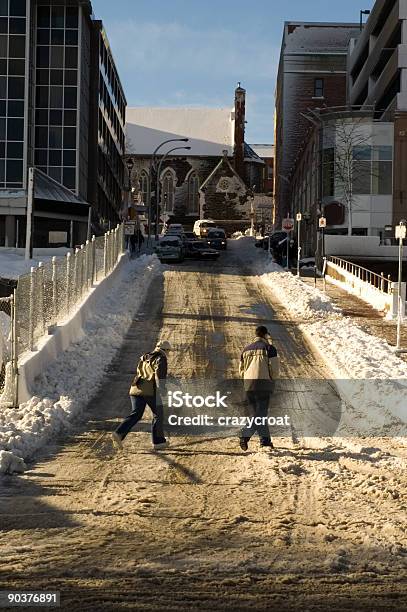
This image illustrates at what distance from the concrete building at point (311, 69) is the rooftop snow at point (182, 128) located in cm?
2124

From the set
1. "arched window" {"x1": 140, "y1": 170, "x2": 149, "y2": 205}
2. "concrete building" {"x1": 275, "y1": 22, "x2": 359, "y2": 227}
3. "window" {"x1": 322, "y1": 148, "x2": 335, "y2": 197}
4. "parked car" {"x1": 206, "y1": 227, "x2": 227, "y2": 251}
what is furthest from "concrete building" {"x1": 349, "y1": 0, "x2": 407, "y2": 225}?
"arched window" {"x1": 140, "y1": 170, "x2": 149, "y2": 205}

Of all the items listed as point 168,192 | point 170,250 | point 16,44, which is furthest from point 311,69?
point 170,250

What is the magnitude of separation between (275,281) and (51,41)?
109ft

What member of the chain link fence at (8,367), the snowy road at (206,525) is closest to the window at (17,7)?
the chain link fence at (8,367)

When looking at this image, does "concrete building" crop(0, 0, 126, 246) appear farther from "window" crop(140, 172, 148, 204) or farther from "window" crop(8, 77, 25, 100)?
"window" crop(140, 172, 148, 204)

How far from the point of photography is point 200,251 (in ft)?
188

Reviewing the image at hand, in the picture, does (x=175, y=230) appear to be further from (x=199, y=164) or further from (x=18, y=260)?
(x=199, y=164)

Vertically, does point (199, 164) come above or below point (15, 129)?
above

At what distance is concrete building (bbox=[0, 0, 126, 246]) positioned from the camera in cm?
6138

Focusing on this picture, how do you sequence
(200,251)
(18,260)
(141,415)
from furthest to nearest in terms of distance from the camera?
(200,251) → (18,260) → (141,415)

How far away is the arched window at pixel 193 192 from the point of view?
119438 mm

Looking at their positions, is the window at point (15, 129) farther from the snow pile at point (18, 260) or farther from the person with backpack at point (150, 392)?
the person with backpack at point (150, 392)

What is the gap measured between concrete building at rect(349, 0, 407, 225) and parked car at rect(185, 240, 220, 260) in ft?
42.9

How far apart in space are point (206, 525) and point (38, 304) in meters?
9.98
